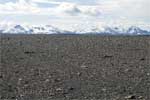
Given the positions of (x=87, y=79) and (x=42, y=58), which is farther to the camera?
→ (x=42, y=58)

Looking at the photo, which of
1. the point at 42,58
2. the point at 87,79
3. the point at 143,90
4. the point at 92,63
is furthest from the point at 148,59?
the point at 143,90

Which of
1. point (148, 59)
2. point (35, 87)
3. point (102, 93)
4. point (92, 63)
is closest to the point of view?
point (102, 93)

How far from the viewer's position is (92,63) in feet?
73.8

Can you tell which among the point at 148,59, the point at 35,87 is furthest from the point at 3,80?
the point at 148,59

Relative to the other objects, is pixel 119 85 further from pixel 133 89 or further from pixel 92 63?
pixel 92 63

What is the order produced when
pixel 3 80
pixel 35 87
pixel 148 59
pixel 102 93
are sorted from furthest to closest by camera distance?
pixel 148 59, pixel 3 80, pixel 35 87, pixel 102 93

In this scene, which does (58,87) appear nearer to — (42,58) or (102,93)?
(102,93)

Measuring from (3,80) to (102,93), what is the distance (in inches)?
167

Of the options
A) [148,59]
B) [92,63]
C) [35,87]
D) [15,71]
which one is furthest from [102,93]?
[148,59]

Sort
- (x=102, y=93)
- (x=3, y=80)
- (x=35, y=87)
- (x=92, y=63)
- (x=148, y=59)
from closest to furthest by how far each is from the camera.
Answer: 1. (x=102, y=93)
2. (x=35, y=87)
3. (x=3, y=80)
4. (x=92, y=63)
5. (x=148, y=59)

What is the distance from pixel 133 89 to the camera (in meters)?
15.6

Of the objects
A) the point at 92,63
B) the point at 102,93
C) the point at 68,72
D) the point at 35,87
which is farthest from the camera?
the point at 92,63

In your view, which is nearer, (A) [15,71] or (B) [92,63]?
(A) [15,71]

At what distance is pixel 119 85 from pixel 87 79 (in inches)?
62.6
